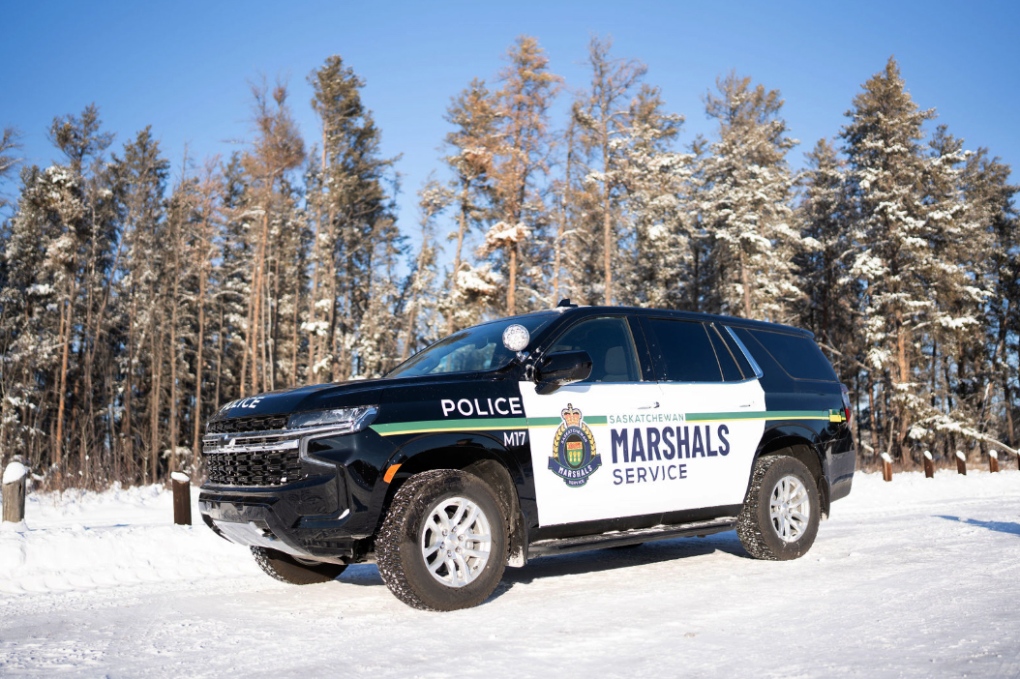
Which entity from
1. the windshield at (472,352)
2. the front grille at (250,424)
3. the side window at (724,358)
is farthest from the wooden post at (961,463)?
the front grille at (250,424)

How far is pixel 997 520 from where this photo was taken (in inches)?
379

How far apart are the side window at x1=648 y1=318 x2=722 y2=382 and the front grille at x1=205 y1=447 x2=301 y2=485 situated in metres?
3.00

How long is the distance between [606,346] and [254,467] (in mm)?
2690

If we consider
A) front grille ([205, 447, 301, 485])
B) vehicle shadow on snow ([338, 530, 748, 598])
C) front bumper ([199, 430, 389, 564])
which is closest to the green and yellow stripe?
front bumper ([199, 430, 389, 564])

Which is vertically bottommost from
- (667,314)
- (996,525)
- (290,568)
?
(996,525)

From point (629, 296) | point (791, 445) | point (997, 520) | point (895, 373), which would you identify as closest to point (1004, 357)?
point (895, 373)

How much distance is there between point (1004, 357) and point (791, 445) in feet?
143

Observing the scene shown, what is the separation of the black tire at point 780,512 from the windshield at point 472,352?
7.88 feet

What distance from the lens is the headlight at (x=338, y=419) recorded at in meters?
5.07

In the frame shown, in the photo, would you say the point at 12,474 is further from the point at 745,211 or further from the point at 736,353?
the point at 745,211

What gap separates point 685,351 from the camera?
7.03m

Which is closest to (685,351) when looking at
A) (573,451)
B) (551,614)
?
(573,451)

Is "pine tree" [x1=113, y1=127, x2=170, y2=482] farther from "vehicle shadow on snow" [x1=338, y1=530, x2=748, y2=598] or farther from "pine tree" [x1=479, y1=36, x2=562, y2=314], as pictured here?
"vehicle shadow on snow" [x1=338, y1=530, x2=748, y2=598]

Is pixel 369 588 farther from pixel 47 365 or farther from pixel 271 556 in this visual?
pixel 47 365
